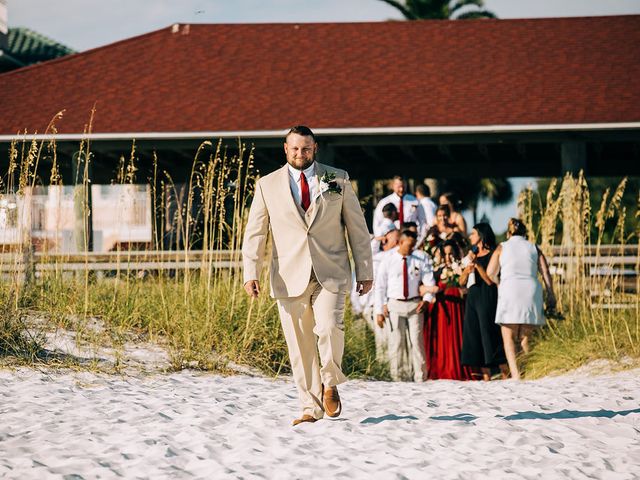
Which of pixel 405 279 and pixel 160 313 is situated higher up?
pixel 405 279

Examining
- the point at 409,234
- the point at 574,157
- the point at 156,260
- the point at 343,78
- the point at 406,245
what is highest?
the point at 343,78

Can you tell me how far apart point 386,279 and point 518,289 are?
4.93ft

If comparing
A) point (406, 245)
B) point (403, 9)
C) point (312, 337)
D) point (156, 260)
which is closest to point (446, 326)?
point (406, 245)

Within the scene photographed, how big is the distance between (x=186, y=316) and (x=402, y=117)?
9122 mm

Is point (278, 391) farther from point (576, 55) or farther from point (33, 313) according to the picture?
point (576, 55)

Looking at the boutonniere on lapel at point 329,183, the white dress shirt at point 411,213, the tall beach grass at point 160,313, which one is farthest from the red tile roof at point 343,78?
the boutonniere on lapel at point 329,183

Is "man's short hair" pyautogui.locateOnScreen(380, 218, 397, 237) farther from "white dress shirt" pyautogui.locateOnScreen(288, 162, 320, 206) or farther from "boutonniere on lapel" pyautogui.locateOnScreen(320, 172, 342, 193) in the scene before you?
"boutonniere on lapel" pyautogui.locateOnScreen(320, 172, 342, 193)

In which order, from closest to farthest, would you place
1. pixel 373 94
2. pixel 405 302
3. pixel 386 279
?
pixel 405 302, pixel 386 279, pixel 373 94

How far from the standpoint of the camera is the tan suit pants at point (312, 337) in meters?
6.43

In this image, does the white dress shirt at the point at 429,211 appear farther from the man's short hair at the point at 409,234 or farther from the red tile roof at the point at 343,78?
the red tile roof at the point at 343,78

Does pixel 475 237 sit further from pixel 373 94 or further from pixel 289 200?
pixel 373 94

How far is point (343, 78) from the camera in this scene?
1972 centimetres

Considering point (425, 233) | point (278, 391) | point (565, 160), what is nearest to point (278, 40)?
point (565, 160)

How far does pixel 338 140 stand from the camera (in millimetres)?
17781
